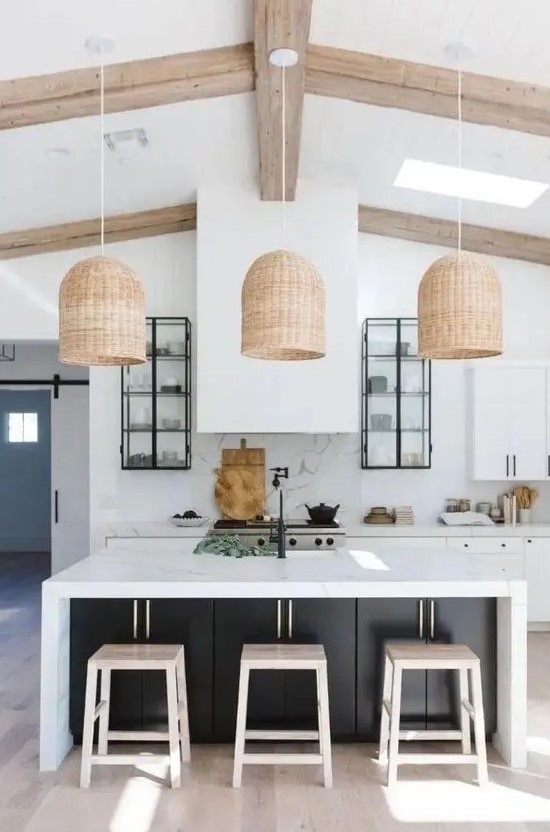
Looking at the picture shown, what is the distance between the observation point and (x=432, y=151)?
527 cm

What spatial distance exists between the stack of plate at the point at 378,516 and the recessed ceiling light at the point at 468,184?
2589mm

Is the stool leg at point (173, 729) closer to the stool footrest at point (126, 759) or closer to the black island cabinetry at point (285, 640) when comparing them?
the stool footrest at point (126, 759)

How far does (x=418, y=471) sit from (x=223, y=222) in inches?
106

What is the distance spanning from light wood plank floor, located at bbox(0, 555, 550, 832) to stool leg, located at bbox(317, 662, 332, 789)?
0.08 m

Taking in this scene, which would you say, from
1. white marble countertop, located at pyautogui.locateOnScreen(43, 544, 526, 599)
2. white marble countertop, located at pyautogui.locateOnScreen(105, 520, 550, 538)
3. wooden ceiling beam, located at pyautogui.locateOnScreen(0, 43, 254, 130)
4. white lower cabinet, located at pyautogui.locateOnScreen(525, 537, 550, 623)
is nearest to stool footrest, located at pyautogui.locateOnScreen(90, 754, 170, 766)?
white marble countertop, located at pyautogui.locateOnScreen(43, 544, 526, 599)

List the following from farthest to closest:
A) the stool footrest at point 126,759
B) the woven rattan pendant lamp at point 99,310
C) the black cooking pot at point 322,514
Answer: the black cooking pot at point 322,514 < the stool footrest at point 126,759 < the woven rattan pendant lamp at point 99,310

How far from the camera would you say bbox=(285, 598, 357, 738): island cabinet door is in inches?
157

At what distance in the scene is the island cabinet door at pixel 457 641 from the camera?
3.99m

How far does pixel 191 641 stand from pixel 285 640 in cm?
47

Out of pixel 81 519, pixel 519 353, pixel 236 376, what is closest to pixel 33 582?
pixel 81 519

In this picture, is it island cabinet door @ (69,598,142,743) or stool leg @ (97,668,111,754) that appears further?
island cabinet door @ (69,598,142,743)

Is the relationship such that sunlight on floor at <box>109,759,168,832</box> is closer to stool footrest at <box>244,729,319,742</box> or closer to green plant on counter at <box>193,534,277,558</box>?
stool footrest at <box>244,729,319,742</box>

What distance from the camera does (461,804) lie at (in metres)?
3.40

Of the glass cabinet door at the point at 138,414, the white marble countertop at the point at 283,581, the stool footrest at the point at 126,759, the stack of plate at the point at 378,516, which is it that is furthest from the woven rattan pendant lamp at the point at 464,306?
the glass cabinet door at the point at 138,414
